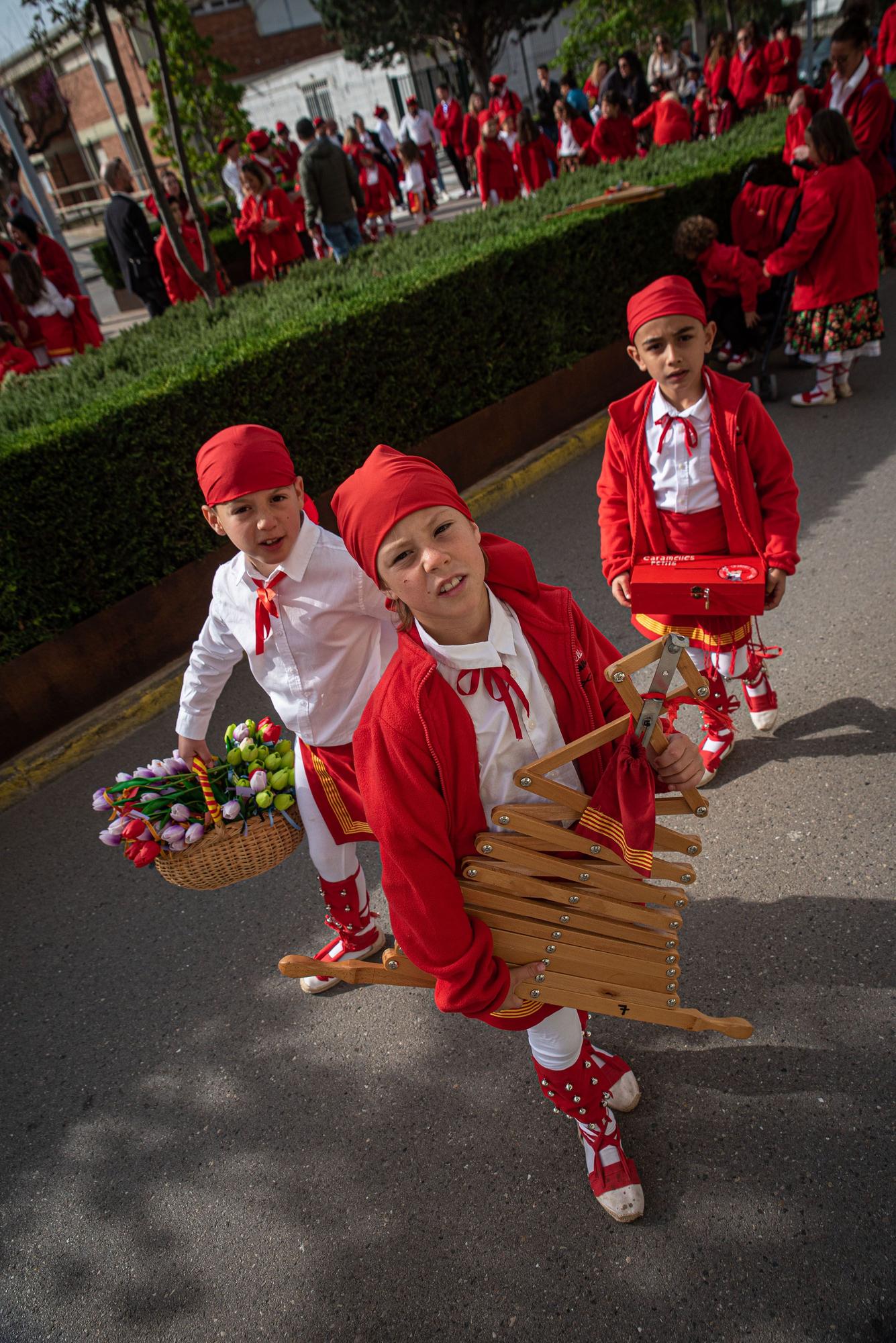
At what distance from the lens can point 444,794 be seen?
181cm

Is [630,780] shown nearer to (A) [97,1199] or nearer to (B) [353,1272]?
(B) [353,1272]

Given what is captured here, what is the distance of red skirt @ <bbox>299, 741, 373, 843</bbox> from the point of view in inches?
104

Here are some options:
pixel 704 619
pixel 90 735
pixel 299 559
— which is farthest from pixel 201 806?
pixel 90 735

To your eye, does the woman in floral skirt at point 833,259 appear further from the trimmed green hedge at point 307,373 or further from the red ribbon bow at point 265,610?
the red ribbon bow at point 265,610

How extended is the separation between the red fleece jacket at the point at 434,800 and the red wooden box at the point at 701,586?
4.37 ft

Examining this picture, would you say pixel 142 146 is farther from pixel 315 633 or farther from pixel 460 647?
pixel 460 647

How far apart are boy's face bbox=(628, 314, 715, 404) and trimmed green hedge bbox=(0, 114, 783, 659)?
3.17 meters

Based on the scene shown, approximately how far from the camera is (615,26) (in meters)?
22.9

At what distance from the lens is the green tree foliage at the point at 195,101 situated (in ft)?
53.7

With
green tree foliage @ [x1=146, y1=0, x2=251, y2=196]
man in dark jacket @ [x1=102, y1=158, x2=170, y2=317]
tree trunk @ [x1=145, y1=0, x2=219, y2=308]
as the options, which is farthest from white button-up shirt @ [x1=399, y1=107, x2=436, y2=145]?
tree trunk @ [x1=145, y1=0, x2=219, y2=308]

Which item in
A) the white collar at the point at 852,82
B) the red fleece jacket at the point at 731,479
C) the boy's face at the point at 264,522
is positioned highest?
the white collar at the point at 852,82

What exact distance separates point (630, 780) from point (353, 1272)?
1.65 meters

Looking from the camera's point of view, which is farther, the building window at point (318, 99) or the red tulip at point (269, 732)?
the building window at point (318, 99)

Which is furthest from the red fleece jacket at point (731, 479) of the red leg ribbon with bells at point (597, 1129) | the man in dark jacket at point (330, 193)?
the man in dark jacket at point (330, 193)
